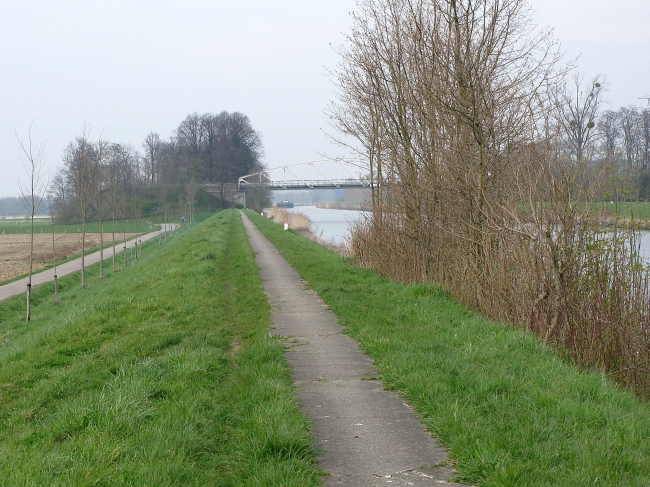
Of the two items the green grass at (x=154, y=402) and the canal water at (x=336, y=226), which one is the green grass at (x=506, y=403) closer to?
the green grass at (x=154, y=402)

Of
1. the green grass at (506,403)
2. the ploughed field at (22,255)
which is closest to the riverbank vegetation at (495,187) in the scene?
the green grass at (506,403)

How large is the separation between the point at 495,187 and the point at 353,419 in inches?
277

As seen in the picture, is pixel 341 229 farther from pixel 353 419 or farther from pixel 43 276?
pixel 353 419

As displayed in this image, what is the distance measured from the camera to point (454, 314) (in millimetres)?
9336

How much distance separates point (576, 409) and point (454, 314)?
4437 millimetres

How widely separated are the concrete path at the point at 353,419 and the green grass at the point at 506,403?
0.53ft

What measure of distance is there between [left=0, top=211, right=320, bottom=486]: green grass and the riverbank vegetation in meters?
3.77

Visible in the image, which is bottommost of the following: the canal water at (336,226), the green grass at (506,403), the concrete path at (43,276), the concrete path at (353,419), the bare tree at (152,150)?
the concrete path at (43,276)

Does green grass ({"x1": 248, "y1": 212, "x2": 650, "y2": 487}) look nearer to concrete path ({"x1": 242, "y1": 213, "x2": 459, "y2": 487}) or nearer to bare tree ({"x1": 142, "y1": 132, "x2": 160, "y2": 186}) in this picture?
concrete path ({"x1": 242, "y1": 213, "x2": 459, "y2": 487})

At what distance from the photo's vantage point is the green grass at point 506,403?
3979mm

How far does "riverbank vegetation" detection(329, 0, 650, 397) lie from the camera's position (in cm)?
798

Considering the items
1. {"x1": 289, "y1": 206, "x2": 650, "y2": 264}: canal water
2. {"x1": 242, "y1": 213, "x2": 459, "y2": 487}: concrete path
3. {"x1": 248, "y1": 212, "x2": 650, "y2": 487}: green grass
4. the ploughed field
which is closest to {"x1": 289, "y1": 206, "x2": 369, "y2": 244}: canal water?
{"x1": 289, "y1": 206, "x2": 650, "y2": 264}: canal water

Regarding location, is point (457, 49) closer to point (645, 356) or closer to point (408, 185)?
point (408, 185)

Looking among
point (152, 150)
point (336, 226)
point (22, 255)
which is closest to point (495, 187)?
point (22, 255)
